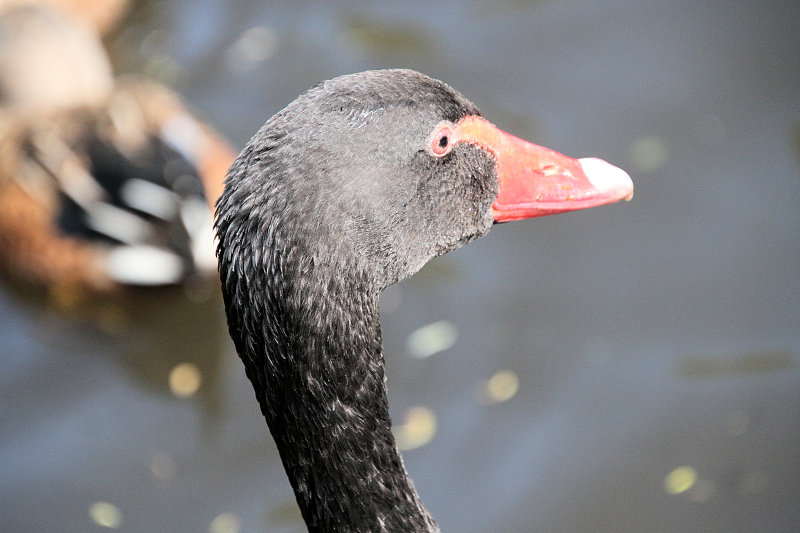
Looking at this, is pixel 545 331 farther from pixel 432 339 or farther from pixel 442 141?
pixel 442 141

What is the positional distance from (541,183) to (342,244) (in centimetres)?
98

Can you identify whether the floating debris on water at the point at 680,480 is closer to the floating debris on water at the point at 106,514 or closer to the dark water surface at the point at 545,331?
the dark water surface at the point at 545,331

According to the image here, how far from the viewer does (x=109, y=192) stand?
5.19m

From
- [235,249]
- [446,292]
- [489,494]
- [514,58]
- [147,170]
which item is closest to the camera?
[235,249]

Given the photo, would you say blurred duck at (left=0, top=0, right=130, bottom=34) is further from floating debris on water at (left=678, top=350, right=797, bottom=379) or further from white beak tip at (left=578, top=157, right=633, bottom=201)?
floating debris on water at (left=678, top=350, right=797, bottom=379)

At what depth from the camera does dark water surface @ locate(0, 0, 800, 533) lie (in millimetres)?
4820

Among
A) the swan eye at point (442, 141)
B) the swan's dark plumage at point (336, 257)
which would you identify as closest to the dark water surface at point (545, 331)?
the swan's dark plumage at point (336, 257)

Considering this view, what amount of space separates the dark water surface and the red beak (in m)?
2.08

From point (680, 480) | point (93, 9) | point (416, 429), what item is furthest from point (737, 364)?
point (93, 9)

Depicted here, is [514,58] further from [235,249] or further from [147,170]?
[235,249]

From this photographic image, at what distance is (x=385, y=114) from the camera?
2.72 meters

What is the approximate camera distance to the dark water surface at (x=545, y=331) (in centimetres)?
482

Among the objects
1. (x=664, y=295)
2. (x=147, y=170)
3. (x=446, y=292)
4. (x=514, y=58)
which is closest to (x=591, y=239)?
(x=664, y=295)

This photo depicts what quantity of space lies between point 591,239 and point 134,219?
2967mm
